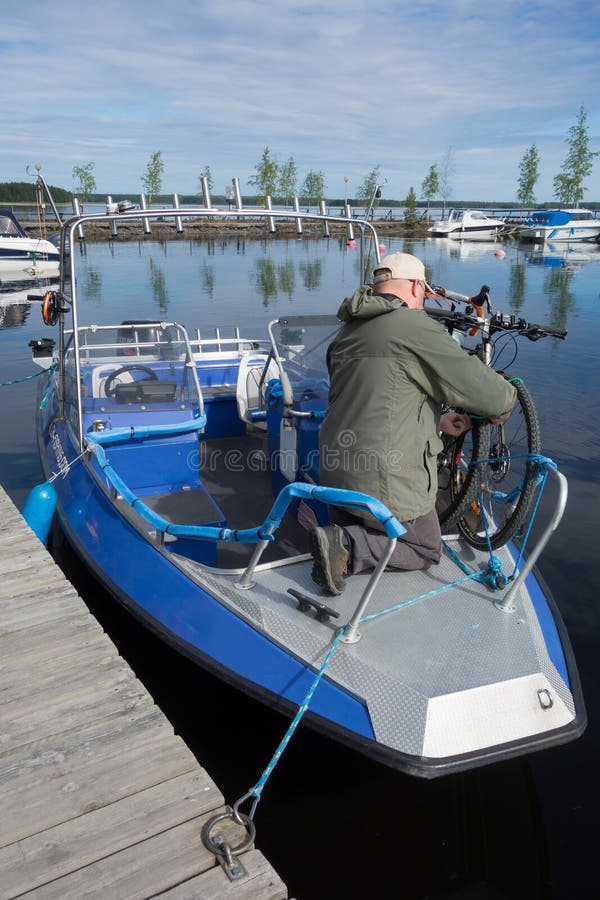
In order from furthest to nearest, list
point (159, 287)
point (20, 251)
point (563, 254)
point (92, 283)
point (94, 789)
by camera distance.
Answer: point (563, 254) < point (20, 251) < point (92, 283) < point (159, 287) < point (94, 789)

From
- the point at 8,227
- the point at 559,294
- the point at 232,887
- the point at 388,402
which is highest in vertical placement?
the point at 8,227

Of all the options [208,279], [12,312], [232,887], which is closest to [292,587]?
[232,887]

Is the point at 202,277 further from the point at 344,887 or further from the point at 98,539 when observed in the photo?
the point at 344,887

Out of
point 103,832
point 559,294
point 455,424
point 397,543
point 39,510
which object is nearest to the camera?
point 103,832

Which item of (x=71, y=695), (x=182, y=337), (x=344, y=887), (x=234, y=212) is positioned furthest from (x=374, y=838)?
(x=182, y=337)

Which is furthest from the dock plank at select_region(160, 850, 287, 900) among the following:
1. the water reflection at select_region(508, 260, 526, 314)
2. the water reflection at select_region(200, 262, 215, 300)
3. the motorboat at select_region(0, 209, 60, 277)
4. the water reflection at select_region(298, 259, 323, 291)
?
the motorboat at select_region(0, 209, 60, 277)

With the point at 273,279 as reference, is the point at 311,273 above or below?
above

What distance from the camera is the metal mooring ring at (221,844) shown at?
2.07 metres

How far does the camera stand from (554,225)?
45750 mm

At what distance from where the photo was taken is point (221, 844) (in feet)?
6.79

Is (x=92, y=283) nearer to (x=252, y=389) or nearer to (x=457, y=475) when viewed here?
(x=252, y=389)

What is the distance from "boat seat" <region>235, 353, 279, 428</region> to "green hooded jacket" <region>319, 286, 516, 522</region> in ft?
9.59

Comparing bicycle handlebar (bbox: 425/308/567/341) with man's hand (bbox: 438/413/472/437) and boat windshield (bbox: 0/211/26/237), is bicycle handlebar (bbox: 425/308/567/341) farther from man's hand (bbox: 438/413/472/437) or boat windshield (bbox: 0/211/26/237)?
boat windshield (bbox: 0/211/26/237)

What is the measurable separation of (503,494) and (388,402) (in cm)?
142
